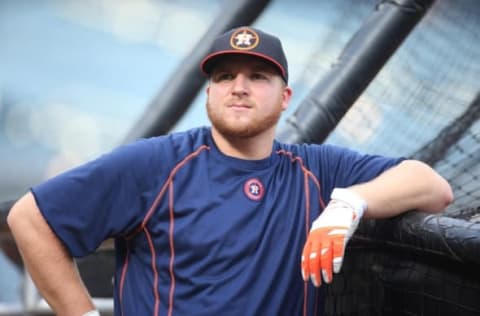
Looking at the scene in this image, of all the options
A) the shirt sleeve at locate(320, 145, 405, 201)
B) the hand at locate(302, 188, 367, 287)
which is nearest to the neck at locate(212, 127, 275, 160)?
the shirt sleeve at locate(320, 145, 405, 201)

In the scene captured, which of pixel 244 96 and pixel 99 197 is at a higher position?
pixel 244 96

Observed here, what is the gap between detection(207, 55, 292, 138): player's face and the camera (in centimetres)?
157

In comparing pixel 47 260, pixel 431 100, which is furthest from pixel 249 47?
pixel 431 100

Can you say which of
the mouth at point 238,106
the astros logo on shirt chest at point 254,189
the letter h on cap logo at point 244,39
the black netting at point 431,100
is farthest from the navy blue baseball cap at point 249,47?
the black netting at point 431,100

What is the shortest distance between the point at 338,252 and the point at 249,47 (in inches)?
18.6

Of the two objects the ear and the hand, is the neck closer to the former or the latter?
the ear

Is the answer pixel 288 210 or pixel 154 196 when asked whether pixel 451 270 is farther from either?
pixel 154 196

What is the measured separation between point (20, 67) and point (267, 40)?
562 centimetres

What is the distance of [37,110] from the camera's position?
22.2 feet

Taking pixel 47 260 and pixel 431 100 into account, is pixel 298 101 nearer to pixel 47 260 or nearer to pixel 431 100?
pixel 431 100

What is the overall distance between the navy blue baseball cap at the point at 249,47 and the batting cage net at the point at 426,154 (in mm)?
376

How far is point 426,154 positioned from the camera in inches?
134

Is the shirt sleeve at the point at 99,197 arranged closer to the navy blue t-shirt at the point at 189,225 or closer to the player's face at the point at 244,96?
the navy blue t-shirt at the point at 189,225

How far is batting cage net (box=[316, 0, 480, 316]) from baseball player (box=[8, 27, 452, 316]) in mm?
81
